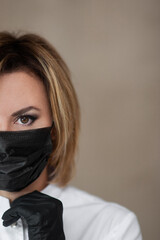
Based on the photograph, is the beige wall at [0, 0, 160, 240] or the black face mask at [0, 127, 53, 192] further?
the beige wall at [0, 0, 160, 240]

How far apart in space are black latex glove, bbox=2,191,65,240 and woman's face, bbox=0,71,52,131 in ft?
1.03

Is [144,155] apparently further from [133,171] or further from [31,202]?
[31,202]

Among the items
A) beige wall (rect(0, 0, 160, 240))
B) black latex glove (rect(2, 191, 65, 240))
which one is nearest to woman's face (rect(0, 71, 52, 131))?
black latex glove (rect(2, 191, 65, 240))

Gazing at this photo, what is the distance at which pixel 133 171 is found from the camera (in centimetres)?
245

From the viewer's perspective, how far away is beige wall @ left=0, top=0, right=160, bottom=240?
233 centimetres

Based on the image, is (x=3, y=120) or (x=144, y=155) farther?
(x=144, y=155)

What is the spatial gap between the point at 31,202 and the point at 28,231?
4.5 inches

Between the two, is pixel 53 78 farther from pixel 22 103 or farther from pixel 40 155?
pixel 40 155

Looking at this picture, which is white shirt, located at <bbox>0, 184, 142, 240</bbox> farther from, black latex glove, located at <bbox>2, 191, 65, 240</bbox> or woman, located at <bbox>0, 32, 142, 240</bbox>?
black latex glove, located at <bbox>2, 191, 65, 240</bbox>

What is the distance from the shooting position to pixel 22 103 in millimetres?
1444

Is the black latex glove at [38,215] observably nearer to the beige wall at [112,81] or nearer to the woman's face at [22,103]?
the woman's face at [22,103]

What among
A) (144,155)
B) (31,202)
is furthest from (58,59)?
(144,155)

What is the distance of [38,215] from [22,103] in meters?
0.47

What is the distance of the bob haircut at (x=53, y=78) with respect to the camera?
1.56m
